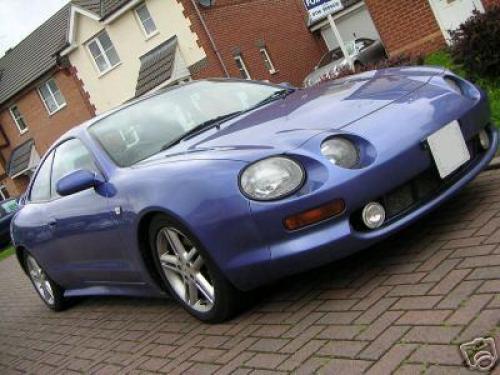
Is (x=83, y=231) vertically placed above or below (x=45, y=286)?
above

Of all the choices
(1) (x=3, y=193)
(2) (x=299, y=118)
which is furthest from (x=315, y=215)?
(1) (x=3, y=193)

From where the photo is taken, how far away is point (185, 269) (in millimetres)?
3758

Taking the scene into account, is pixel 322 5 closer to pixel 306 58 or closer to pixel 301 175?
pixel 301 175

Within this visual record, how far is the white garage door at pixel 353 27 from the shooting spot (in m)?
29.1

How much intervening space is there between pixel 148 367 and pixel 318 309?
3.51ft

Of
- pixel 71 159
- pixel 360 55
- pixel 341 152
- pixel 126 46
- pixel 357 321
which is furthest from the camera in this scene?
pixel 126 46

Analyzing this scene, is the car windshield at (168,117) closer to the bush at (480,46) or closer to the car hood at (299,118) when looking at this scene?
the car hood at (299,118)

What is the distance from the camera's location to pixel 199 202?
11.0 ft

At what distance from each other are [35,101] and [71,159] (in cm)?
2570

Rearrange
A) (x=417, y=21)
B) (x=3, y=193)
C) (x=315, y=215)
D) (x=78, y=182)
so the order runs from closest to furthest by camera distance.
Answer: (x=315, y=215) → (x=78, y=182) → (x=417, y=21) → (x=3, y=193)

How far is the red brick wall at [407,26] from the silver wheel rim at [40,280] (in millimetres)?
6877

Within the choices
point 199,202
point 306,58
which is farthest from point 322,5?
point 306,58

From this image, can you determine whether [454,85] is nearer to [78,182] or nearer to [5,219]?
[78,182]

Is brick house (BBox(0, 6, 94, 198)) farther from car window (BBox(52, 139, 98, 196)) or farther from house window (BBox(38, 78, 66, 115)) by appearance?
car window (BBox(52, 139, 98, 196))
